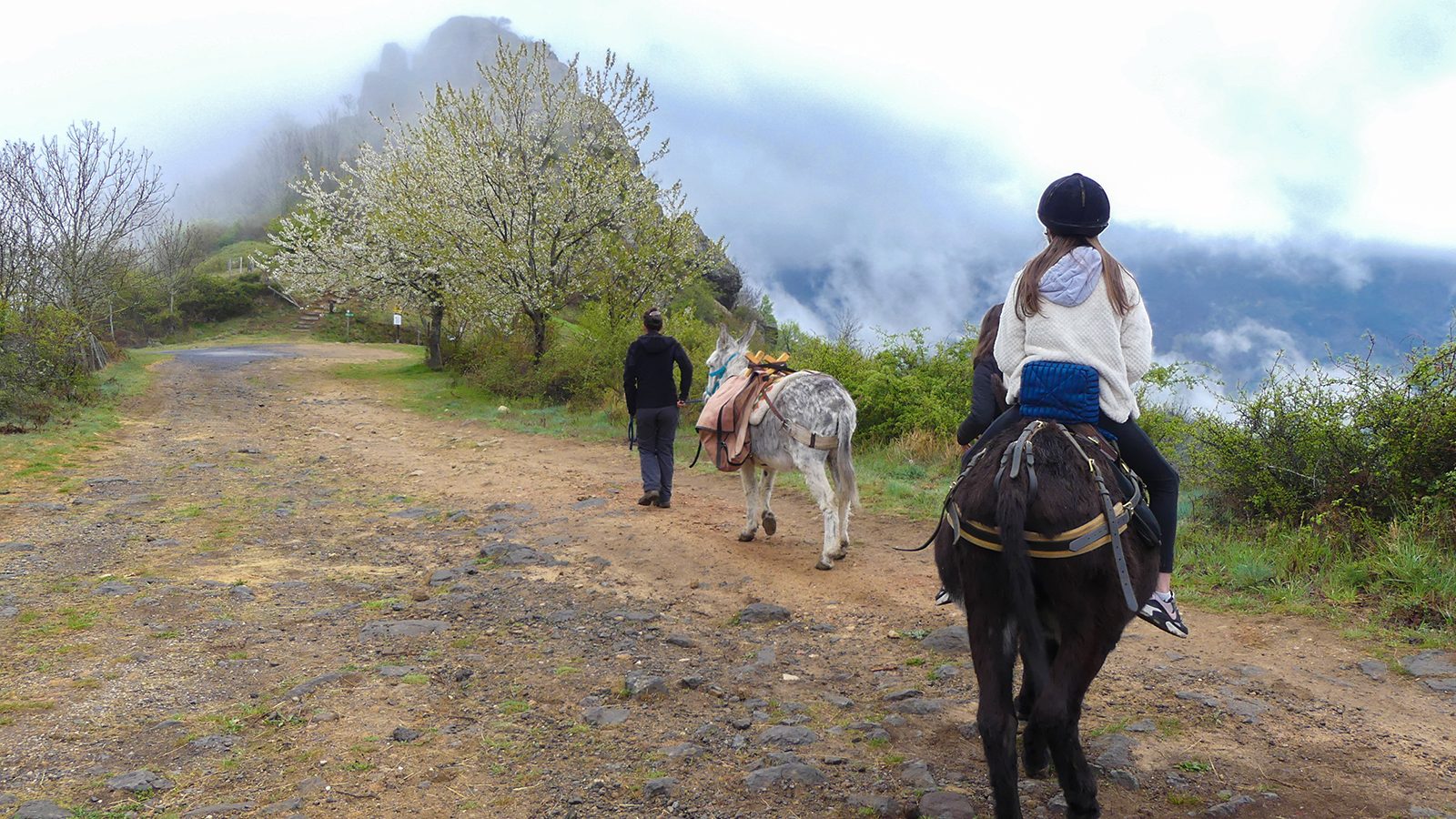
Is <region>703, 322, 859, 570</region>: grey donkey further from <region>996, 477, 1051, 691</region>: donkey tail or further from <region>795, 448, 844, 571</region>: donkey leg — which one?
<region>996, 477, 1051, 691</region>: donkey tail

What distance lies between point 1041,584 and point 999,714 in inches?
18.4

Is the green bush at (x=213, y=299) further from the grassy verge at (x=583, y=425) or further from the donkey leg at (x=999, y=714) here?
the donkey leg at (x=999, y=714)

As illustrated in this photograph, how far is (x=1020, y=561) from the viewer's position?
2.75m

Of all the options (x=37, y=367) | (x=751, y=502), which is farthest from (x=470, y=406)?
(x=751, y=502)

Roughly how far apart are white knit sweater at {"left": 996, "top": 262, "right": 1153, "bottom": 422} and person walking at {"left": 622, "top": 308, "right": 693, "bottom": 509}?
20.3ft

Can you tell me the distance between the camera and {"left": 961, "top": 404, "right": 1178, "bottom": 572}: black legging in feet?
10.8

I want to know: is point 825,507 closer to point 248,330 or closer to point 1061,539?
point 1061,539

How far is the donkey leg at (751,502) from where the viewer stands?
7.97 meters

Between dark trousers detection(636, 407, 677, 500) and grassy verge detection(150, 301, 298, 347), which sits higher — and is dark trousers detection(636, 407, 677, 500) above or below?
below

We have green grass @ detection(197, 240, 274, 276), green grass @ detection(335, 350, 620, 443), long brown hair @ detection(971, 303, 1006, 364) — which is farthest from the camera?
green grass @ detection(197, 240, 274, 276)

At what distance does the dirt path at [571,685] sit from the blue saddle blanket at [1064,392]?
62.5 inches

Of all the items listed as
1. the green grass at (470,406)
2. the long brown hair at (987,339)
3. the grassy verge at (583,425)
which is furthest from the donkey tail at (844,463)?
the green grass at (470,406)

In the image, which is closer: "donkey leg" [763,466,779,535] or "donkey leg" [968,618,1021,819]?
"donkey leg" [968,618,1021,819]

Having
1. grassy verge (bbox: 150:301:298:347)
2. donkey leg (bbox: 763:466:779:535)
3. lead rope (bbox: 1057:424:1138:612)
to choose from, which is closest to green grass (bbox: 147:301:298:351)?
grassy verge (bbox: 150:301:298:347)
